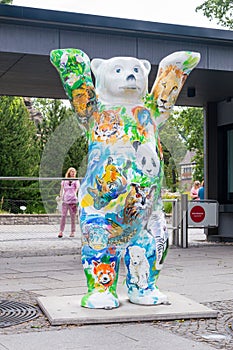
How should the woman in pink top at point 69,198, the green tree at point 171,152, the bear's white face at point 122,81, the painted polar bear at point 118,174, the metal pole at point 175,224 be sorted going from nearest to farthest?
the painted polar bear at point 118,174
the bear's white face at point 122,81
the green tree at point 171,152
the metal pole at point 175,224
the woman in pink top at point 69,198

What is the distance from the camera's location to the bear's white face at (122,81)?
5887 millimetres

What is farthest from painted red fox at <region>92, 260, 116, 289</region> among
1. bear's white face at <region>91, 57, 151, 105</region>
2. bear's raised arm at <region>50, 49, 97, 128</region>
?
bear's white face at <region>91, 57, 151, 105</region>

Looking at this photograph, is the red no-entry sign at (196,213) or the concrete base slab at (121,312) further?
the red no-entry sign at (196,213)

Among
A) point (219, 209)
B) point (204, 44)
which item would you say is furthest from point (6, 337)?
point (219, 209)

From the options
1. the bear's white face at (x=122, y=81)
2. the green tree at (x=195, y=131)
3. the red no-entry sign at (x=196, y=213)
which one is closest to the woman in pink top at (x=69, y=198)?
the red no-entry sign at (x=196, y=213)

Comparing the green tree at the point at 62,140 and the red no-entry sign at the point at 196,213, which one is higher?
the green tree at the point at 62,140

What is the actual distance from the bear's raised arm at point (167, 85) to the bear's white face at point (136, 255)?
1227 mm

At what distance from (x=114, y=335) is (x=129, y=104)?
7.04 feet

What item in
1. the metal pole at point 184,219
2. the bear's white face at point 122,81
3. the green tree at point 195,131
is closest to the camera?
the bear's white face at point 122,81

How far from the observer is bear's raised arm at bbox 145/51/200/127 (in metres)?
A: 6.14

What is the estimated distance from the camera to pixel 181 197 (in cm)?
1263

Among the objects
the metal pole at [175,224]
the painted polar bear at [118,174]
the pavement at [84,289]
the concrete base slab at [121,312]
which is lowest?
the pavement at [84,289]

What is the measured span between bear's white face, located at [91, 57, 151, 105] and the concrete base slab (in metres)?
1.93

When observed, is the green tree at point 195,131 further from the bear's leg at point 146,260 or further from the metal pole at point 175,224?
the bear's leg at point 146,260
